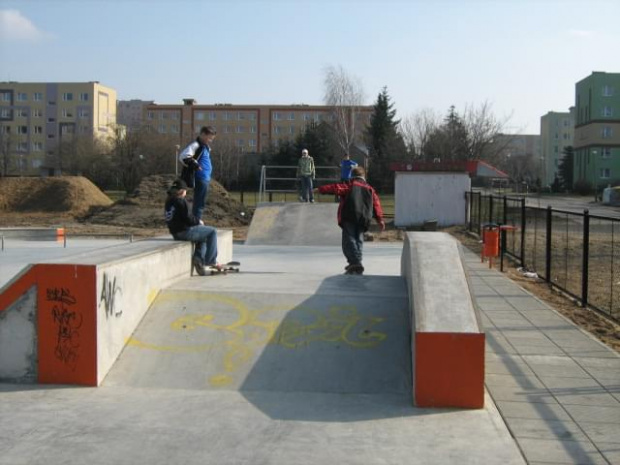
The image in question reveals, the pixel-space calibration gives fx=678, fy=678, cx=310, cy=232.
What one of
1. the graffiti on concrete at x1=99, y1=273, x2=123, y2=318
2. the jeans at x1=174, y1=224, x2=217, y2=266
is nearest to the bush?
the jeans at x1=174, y1=224, x2=217, y2=266

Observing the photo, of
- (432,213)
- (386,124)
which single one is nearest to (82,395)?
(432,213)

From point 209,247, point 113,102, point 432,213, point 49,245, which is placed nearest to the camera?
point 209,247

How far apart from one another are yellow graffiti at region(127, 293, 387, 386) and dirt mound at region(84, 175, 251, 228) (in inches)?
807

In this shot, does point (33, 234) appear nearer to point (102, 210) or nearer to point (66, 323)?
point (102, 210)

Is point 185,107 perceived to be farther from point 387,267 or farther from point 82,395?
point 82,395

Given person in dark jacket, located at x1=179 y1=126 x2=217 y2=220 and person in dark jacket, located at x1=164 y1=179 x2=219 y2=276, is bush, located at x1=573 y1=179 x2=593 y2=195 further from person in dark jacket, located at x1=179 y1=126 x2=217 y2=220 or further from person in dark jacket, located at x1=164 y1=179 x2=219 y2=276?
person in dark jacket, located at x1=164 y1=179 x2=219 y2=276

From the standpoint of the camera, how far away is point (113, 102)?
11306 cm

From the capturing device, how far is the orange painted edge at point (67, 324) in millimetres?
5496

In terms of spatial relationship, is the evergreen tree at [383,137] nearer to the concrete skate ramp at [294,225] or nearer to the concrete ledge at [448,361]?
the concrete skate ramp at [294,225]

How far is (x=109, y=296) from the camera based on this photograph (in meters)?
5.76

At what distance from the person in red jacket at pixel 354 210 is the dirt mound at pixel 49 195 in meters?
25.0

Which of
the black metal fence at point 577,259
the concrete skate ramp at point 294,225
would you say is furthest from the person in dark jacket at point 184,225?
the concrete skate ramp at point 294,225

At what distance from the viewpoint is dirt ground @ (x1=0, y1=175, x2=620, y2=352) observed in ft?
79.1

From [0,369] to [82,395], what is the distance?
34.3 inches
